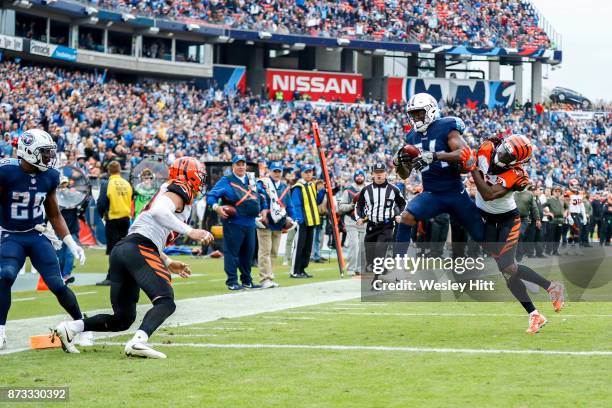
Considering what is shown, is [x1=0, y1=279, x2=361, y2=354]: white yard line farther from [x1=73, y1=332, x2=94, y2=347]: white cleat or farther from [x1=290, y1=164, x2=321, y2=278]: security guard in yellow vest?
[x1=290, y1=164, x2=321, y2=278]: security guard in yellow vest

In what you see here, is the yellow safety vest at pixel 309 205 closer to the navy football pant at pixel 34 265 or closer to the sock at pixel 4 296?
the navy football pant at pixel 34 265

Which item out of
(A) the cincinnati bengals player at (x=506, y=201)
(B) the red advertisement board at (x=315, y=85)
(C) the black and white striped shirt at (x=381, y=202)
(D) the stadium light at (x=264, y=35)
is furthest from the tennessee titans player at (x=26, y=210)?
(B) the red advertisement board at (x=315, y=85)

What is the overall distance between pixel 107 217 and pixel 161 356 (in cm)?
845

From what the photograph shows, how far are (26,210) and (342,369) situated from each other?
326 cm

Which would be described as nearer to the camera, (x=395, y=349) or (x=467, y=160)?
(x=395, y=349)

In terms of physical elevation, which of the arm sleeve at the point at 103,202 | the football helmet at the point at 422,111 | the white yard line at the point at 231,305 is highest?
the football helmet at the point at 422,111

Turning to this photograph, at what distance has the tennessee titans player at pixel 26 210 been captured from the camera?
870 cm

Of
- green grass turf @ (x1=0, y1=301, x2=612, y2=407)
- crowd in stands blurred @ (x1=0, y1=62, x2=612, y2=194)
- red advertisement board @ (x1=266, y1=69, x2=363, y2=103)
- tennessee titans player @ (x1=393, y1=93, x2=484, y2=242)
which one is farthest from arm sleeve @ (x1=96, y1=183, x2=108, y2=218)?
red advertisement board @ (x1=266, y1=69, x2=363, y2=103)

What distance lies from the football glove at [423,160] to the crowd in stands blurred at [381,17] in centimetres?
3829

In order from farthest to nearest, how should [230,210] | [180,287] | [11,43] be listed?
[11,43]
[180,287]
[230,210]

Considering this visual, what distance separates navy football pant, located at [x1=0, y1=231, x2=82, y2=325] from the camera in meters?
8.58

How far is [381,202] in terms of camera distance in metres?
15.8

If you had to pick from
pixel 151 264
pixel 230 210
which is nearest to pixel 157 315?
pixel 151 264

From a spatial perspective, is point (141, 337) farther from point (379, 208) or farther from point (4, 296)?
point (379, 208)
